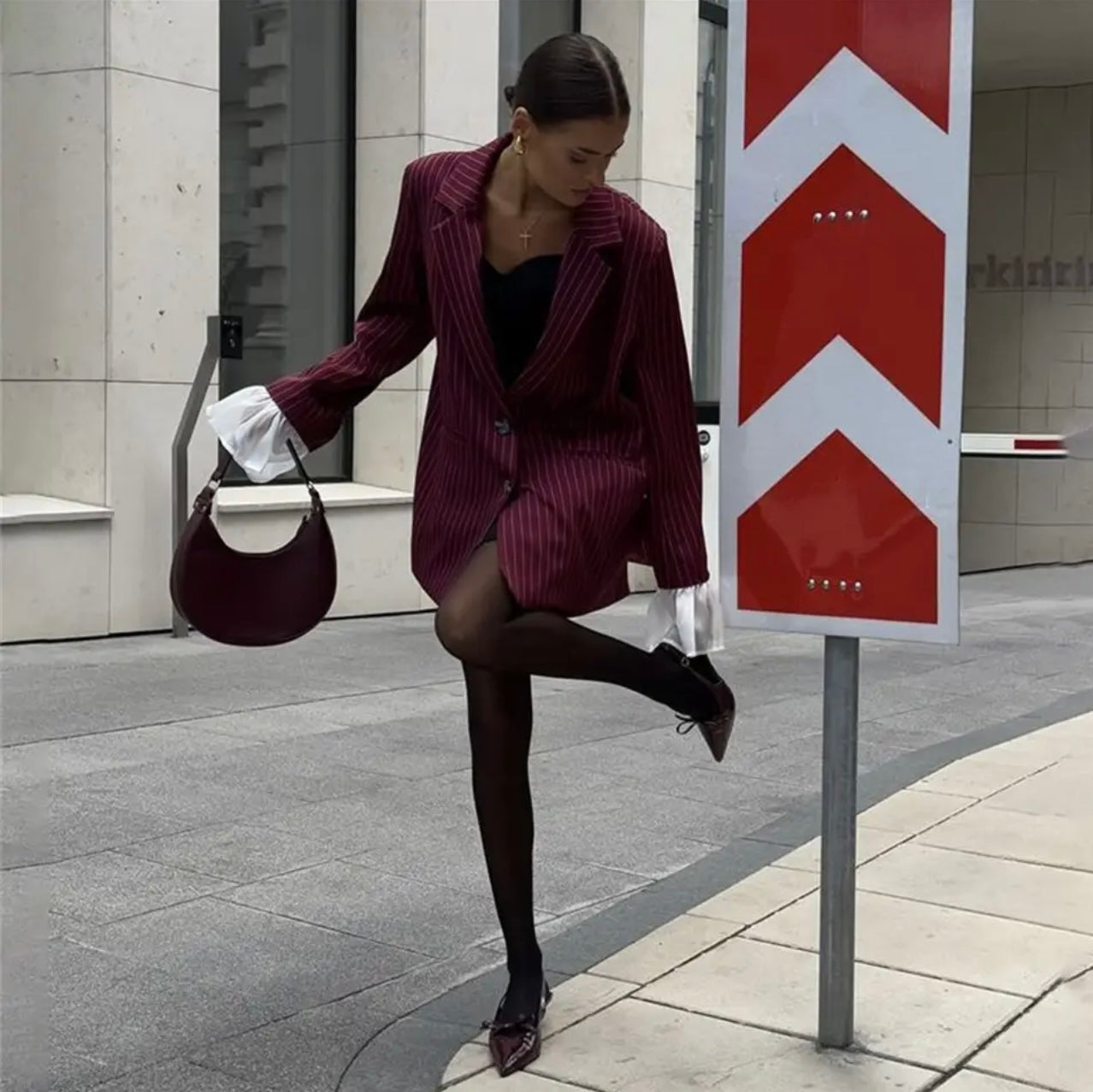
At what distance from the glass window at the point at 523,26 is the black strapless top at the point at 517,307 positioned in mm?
8383

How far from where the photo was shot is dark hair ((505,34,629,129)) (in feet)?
9.54

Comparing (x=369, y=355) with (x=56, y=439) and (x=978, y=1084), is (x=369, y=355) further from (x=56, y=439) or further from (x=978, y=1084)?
(x=56, y=439)

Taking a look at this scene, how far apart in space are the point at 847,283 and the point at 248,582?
1256mm

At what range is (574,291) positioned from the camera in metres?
2.99

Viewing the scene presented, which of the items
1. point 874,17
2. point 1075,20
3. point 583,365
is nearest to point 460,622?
point 583,365

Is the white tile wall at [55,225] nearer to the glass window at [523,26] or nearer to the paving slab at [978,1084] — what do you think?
the glass window at [523,26]

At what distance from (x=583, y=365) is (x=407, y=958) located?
58.4 inches

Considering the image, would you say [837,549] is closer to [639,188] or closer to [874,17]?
[874,17]

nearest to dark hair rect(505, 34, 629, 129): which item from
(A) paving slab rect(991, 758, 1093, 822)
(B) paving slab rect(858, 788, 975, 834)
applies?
(B) paving slab rect(858, 788, 975, 834)

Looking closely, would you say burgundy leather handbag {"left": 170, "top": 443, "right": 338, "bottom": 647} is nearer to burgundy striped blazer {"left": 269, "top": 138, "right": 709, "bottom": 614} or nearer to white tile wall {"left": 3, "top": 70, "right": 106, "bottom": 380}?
burgundy striped blazer {"left": 269, "top": 138, "right": 709, "bottom": 614}

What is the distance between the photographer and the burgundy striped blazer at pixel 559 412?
9.91 feet

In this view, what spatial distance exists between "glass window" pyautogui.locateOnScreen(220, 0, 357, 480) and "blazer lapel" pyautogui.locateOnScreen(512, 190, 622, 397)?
21.9 feet

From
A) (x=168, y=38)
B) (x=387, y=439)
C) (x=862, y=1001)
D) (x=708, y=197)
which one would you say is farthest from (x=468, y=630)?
(x=708, y=197)

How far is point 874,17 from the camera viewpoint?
2930mm
